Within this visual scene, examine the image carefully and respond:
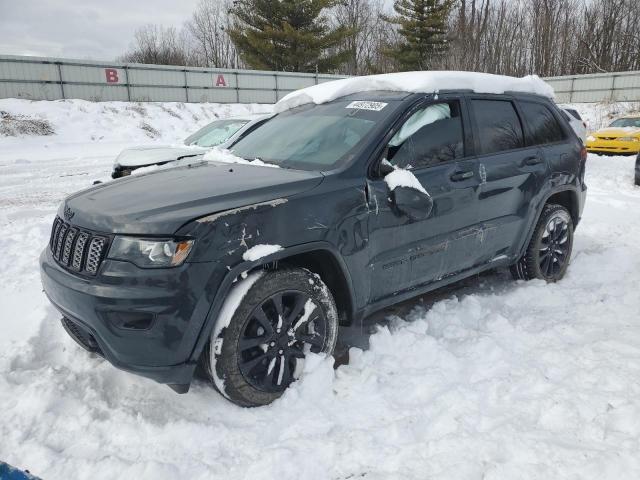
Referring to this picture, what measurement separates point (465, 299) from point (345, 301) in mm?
1443

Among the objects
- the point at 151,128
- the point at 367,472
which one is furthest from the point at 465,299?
the point at 151,128

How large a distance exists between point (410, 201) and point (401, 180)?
0.14 metres

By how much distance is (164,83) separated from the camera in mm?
23828

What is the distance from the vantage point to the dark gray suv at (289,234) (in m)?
2.28

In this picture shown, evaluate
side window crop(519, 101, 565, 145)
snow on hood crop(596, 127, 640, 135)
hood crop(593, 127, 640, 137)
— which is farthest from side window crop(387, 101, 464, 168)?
snow on hood crop(596, 127, 640, 135)

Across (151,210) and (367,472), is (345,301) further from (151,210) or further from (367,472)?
(151,210)

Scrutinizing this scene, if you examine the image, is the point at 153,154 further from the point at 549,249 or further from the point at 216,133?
the point at 549,249

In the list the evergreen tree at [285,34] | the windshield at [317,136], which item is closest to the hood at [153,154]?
the windshield at [317,136]

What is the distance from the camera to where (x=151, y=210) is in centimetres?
238

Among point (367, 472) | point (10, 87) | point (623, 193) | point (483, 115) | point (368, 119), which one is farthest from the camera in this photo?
point (10, 87)

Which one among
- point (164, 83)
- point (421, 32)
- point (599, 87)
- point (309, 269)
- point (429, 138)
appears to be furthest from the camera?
point (421, 32)

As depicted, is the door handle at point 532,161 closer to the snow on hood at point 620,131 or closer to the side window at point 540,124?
the side window at point 540,124

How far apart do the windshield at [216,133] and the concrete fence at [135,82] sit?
1550cm

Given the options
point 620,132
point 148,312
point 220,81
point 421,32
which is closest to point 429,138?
point 148,312
